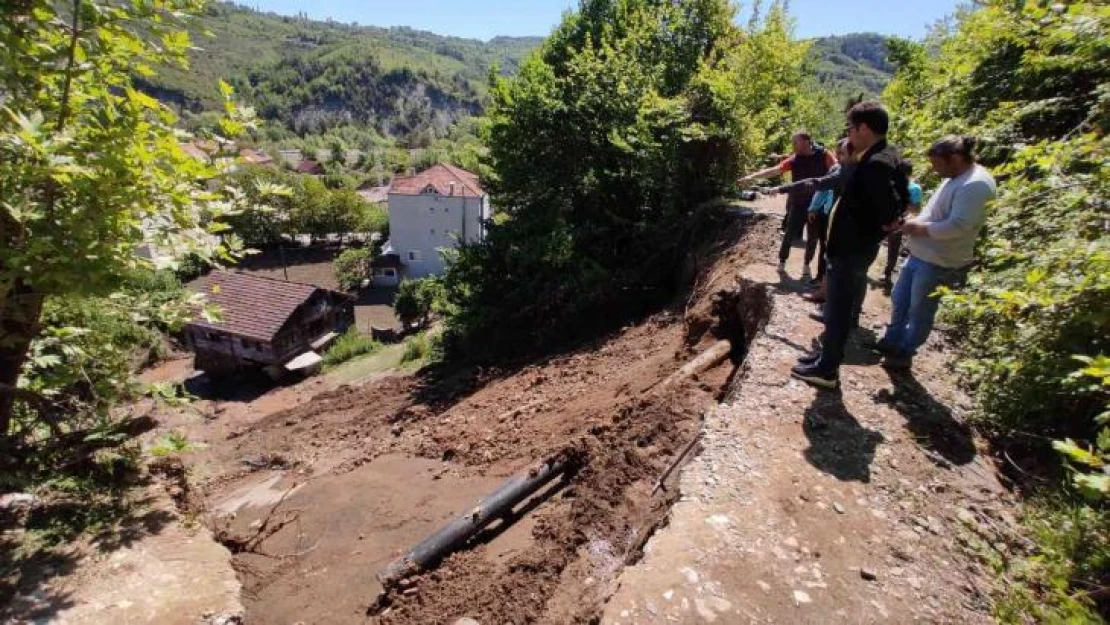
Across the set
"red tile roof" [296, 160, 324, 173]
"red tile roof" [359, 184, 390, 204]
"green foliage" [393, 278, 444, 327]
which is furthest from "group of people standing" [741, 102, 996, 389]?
"red tile roof" [296, 160, 324, 173]

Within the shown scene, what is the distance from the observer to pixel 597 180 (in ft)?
39.8

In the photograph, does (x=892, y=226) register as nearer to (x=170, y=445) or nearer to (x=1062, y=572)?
(x=1062, y=572)

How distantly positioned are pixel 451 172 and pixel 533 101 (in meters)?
33.9

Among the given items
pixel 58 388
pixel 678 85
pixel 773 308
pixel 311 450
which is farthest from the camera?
pixel 678 85

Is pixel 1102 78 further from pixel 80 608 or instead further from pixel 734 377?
pixel 80 608

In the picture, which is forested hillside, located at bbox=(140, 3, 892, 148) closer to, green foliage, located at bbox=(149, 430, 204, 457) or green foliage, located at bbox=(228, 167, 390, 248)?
green foliage, located at bbox=(228, 167, 390, 248)

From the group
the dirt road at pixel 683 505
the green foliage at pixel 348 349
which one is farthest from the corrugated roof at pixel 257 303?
the dirt road at pixel 683 505

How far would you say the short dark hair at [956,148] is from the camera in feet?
13.5

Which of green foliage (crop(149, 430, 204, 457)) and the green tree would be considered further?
green foliage (crop(149, 430, 204, 457))

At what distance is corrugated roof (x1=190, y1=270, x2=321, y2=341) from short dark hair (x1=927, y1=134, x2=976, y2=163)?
23522 millimetres

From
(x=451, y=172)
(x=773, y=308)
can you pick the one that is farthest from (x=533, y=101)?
(x=451, y=172)

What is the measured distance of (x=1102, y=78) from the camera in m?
6.39

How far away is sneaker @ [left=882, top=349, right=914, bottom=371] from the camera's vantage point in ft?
15.7

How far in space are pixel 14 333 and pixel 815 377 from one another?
5.78m
